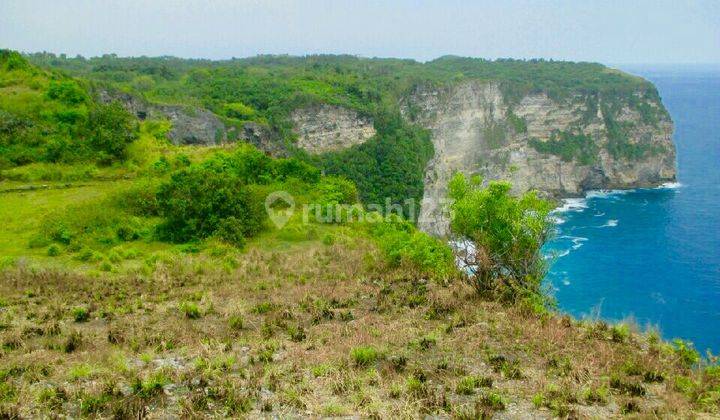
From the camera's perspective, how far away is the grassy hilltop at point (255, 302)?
10492 mm

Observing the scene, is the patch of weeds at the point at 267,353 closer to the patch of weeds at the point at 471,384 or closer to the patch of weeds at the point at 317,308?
the patch of weeds at the point at 317,308

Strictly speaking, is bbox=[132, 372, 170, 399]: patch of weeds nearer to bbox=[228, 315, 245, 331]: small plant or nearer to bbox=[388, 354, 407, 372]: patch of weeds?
bbox=[228, 315, 245, 331]: small plant

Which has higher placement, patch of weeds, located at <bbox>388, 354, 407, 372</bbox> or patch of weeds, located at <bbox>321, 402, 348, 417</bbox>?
patch of weeds, located at <bbox>321, 402, 348, 417</bbox>

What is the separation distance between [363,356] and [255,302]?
6.24 metres

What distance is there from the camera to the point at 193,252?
24.0 metres

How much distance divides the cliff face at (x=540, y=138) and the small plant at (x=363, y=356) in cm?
7817

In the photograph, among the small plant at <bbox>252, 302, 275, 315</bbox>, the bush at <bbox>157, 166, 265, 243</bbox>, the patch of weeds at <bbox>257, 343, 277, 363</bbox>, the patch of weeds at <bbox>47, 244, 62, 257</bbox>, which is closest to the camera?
the patch of weeds at <bbox>257, 343, 277, 363</bbox>

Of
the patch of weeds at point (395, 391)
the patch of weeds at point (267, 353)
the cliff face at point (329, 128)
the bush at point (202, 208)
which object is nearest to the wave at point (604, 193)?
the cliff face at point (329, 128)

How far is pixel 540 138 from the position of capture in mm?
98938

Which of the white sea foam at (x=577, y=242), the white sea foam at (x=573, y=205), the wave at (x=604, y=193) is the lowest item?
the white sea foam at (x=577, y=242)

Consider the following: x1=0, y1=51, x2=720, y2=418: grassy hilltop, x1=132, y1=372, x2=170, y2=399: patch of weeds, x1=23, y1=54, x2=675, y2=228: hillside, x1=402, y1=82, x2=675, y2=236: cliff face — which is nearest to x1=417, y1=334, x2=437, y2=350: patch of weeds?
x1=0, y1=51, x2=720, y2=418: grassy hilltop

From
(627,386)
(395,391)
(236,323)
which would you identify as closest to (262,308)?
(236,323)

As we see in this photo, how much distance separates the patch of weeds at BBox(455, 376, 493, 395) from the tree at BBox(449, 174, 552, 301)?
6041mm

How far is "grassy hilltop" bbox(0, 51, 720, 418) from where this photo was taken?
10.5 meters
